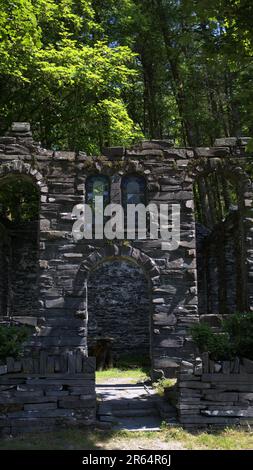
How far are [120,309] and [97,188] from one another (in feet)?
19.1

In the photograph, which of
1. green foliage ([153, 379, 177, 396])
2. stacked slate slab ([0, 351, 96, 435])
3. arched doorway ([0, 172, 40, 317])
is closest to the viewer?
stacked slate slab ([0, 351, 96, 435])

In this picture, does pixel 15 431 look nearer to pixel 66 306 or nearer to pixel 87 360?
pixel 87 360

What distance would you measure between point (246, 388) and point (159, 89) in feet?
48.4

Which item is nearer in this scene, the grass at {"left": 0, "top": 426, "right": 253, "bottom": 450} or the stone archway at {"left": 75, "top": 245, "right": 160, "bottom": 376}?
the grass at {"left": 0, "top": 426, "right": 253, "bottom": 450}

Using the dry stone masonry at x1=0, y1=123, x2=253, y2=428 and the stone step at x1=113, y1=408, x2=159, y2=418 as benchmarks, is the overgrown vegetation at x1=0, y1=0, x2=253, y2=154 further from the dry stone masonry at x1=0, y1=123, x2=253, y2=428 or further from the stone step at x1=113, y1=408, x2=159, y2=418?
the stone step at x1=113, y1=408, x2=159, y2=418

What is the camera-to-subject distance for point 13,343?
23.4ft

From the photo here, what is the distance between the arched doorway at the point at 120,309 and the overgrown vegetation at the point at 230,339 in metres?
8.03

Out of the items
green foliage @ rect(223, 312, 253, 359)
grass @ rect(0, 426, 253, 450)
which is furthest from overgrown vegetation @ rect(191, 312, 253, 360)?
grass @ rect(0, 426, 253, 450)

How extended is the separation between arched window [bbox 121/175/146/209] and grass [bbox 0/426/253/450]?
19.3 feet

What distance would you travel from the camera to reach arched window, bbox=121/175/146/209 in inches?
448

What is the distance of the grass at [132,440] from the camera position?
19.5 ft

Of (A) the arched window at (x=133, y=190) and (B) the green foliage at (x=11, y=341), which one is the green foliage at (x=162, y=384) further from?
(A) the arched window at (x=133, y=190)

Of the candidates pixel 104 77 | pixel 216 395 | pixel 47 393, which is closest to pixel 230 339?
pixel 216 395

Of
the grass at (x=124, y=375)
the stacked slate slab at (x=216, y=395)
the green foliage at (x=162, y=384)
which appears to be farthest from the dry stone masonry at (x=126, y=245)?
the stacked slate slab at (x=216, y=395)
